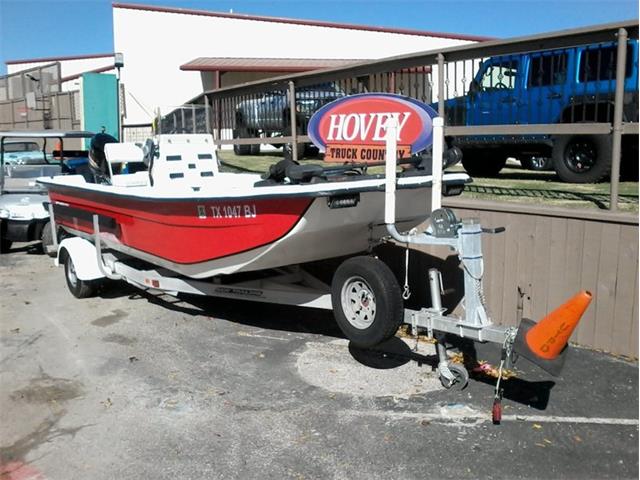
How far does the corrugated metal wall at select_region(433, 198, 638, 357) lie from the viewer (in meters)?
4.83

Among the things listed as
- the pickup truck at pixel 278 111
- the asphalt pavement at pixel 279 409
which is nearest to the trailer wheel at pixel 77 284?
the asphalt pavement at pixel 279 409

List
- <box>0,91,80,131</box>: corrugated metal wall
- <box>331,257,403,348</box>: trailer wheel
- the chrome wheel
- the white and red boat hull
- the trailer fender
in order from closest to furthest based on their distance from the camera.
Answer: <box>331,257,403,348</box>: trailer wheel, the chrome wheel, the white and red boat hull, the trailer fender, <box>0,91,80,131</box>: corrugated metal wall

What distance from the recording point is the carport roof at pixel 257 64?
23406 millimetres

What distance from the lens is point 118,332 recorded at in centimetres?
595

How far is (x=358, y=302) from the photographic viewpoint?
4469 mm

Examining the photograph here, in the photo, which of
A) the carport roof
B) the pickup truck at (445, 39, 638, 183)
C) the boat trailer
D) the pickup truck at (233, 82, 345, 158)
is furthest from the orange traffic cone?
the carport roof

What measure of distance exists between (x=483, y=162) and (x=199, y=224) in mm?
6557

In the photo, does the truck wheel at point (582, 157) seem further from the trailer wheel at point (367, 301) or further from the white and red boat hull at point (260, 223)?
the trailer wheel at point (367, 301)

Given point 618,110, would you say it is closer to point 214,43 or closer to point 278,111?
point 278,111

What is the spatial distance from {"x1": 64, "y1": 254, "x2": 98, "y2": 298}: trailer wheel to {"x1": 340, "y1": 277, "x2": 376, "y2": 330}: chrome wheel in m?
3.58

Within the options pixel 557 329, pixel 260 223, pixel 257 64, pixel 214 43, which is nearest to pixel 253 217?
pixel 260 223

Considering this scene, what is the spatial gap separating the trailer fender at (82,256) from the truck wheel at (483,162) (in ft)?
20.0

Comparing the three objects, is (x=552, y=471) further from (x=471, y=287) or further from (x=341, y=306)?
(x=341, y=306)

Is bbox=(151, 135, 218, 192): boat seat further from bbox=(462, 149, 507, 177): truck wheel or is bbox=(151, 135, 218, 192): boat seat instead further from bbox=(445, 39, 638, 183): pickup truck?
bbox=(462, 149, 507, 177): truck wheel
